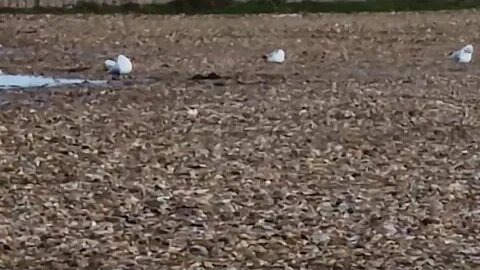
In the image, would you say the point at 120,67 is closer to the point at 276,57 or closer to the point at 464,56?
the point at 276,57

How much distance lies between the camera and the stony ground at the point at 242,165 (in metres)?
5.94

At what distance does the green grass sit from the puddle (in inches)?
426

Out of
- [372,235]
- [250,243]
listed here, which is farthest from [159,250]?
[372,235]

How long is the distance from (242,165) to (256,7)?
1853 cm

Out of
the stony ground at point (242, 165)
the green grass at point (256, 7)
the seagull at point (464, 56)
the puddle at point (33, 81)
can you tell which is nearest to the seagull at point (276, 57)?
the stony ground at point (242, 165)

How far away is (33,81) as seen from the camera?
1273cm

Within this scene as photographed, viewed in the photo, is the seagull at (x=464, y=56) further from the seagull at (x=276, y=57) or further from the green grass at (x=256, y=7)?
the green grass at (x=256, y=7)

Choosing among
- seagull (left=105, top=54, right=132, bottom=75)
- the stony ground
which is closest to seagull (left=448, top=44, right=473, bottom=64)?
the stony ground

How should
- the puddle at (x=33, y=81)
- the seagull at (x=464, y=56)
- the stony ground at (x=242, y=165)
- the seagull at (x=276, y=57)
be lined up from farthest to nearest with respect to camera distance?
1. the seagull at (x=464, y=56)
2. the seagull at (x=276, y=57)
3. the puddle at (x=33, y=81)
4. the stony ground at (x=242, y=165)

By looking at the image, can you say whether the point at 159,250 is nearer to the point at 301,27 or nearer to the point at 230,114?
the point at 230,114

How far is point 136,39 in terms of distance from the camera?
60.4 feet

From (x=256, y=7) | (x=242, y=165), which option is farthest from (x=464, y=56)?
(x=256, y=7)

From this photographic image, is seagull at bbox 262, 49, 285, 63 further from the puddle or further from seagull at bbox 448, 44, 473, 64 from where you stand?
the puddle

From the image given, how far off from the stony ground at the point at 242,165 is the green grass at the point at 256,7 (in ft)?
30.2
